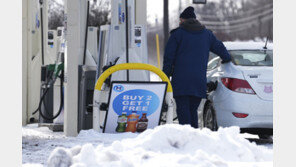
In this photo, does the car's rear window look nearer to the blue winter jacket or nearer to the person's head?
the blue winter jacket

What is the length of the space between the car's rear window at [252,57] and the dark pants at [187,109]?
123 cm

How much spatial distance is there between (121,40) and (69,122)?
1.42 meters

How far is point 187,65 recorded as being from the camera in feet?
29.9

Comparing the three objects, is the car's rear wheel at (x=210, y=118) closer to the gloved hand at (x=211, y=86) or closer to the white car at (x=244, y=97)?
the white car at (x=244, y=97)

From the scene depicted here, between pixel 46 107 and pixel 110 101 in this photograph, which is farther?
pixel 46 107

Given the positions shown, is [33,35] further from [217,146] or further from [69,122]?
[217,146]

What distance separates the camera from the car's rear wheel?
10.2 metres

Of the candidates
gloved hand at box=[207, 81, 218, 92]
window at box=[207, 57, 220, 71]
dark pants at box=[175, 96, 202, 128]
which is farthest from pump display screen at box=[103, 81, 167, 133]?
window at box=[207, 57, 220, 71]

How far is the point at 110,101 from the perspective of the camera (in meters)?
8.79

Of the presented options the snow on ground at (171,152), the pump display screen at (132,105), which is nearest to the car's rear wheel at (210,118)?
the pump display screen at (132,105)

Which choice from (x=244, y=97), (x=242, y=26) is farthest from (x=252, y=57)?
(x=242, y=26)

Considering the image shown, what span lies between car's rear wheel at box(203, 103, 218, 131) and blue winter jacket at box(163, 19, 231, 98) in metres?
1.05
